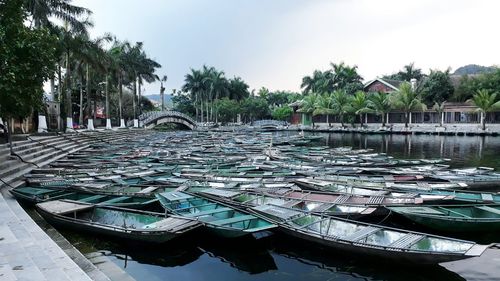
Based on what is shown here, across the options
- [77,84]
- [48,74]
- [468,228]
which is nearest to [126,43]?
[77,84]

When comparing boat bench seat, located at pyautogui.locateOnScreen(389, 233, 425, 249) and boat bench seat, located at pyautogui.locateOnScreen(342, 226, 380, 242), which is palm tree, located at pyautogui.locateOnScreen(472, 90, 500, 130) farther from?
boat bench seat, located at pyautogui.locateOnScreen(389, 233, 425, 249)

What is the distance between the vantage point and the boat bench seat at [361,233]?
8.50 m

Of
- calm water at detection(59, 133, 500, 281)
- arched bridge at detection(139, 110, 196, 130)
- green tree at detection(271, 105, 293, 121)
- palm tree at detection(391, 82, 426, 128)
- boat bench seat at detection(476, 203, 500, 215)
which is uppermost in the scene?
palm tree at detection(391, 82, 426, 128)

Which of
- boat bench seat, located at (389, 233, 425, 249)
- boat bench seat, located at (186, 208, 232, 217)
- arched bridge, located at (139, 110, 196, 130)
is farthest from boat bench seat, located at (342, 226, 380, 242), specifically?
arched bridge, located at (139, 110, 196, 130)

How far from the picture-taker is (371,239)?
29.2ft

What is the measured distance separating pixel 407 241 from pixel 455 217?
9.21 feet

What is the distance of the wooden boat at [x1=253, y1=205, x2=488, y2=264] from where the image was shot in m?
7.52

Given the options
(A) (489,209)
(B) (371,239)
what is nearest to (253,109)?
(A) (489,209)

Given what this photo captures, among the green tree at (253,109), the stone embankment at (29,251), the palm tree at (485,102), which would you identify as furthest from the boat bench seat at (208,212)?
the green tree at (253,109)

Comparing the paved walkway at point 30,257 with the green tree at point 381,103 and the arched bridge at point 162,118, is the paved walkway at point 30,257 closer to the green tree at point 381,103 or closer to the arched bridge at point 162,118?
the arched bridge at point 162,118

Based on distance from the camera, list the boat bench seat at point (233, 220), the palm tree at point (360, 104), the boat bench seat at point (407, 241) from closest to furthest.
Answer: the boat bench seat at point (407, 241) → the boat bench seat at point (233, 220) → the palm tree at point (360, 104)

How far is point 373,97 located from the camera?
58.8 metres

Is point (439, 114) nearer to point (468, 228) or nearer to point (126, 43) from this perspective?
point (126, 43)

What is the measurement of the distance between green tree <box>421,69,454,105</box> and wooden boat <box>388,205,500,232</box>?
5011 centimetres
